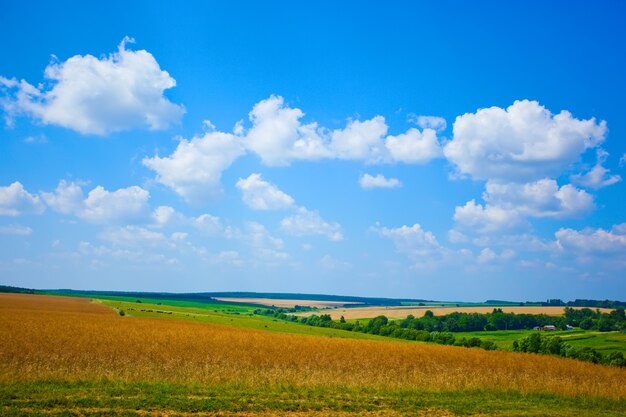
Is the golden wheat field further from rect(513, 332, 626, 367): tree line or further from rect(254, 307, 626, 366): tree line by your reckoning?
rect(254, 307, 626, 366): tree line

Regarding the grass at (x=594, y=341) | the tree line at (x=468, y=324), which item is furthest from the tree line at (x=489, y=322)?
the grass at (x=594, y=341)

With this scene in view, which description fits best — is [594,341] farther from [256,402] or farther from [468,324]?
[256,402]

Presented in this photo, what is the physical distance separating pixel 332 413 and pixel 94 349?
16.6m

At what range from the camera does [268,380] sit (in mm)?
20391

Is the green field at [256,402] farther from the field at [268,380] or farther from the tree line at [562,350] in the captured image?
the tree line at [562,350]

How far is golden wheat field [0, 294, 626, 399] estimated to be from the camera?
20281mm

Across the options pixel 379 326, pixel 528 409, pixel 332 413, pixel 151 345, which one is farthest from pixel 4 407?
pixel 379 326

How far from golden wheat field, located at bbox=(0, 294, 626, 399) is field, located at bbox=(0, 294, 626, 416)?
0.26 feet

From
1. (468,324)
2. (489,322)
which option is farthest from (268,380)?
(489,322)

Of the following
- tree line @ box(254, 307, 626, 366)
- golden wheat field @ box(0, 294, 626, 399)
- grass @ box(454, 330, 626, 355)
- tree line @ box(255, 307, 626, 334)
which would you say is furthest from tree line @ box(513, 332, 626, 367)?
tree line @ box(255, 307, 626, 334)

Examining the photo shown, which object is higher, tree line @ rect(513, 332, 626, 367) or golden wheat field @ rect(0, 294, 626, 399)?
golden wheat field @ rect(0, 294, 626, 399)

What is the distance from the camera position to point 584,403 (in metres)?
20.6

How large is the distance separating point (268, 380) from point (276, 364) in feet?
16.5

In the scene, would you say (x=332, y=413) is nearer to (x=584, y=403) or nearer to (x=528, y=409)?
(x=528, y=409)
